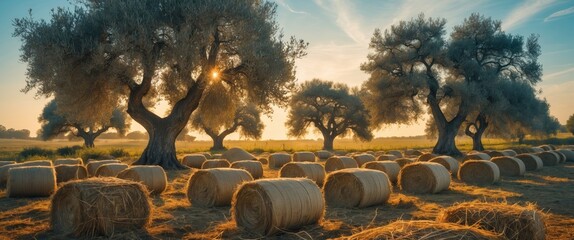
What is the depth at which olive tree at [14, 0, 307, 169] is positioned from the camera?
2080 cm

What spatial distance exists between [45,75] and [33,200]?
11.6 meters

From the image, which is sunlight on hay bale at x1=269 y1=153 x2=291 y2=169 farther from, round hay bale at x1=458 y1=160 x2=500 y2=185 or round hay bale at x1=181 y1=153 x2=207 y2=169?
round hay bale at x1=458 y1=160 x2=500 y2=185

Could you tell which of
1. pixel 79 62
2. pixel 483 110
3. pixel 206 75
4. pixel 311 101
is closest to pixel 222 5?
pixel 206 75

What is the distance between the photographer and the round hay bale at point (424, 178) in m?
12.8

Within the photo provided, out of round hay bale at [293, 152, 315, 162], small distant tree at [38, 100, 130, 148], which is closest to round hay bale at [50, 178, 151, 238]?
round hay bale at [293, 152, 315, 162]

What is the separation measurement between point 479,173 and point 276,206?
36.8 ft

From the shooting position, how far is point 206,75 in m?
22.3

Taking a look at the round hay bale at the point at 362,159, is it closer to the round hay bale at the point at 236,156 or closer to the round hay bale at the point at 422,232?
the round hay bale at the point at 236,156

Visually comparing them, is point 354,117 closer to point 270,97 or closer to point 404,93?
point 404,93

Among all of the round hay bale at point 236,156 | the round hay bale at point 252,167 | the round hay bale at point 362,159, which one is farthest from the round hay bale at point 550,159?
the round hay bale at point 236,156

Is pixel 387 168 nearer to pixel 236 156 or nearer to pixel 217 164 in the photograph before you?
pixel 217 164

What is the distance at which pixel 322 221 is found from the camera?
27.7 feet

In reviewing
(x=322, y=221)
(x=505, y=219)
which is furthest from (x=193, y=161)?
(x=505, y=219)

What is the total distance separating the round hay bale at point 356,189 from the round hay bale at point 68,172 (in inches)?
379
